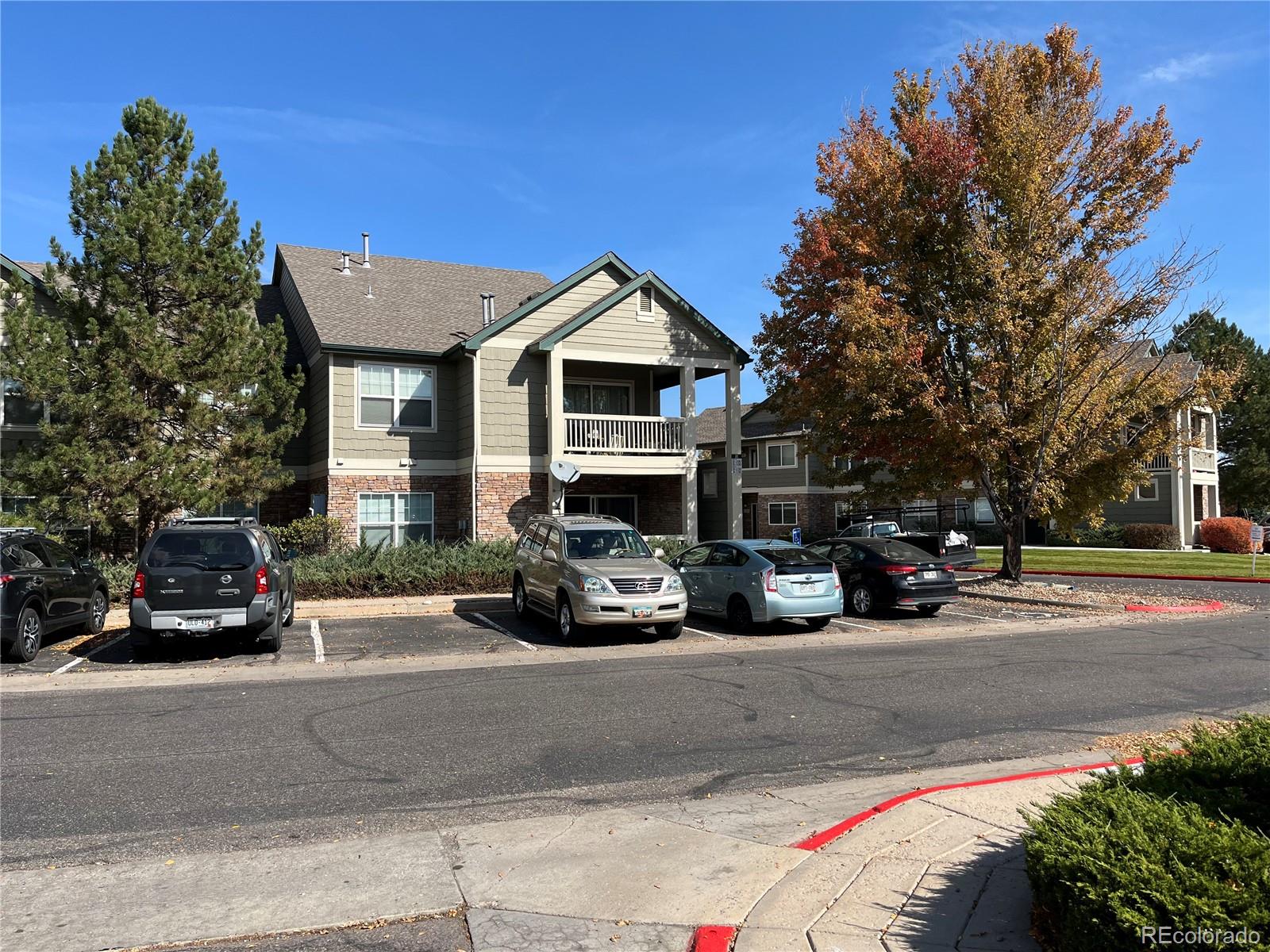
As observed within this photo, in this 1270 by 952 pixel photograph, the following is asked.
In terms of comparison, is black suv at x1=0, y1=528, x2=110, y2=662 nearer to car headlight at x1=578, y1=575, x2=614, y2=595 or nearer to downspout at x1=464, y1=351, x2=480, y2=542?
car headlight at x1=578, y1=575, x2=614, y2=595

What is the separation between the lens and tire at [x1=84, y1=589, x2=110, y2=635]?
13469mm

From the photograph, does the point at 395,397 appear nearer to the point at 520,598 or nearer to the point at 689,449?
the point at 689,449

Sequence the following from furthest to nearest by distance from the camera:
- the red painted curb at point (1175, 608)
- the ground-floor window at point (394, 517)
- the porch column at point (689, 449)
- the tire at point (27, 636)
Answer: the porch column at point (689, 449) → the ground-floor window at point (394, 517) → the red painted curb at point (1175, 608) → the tire at point (27, 636)

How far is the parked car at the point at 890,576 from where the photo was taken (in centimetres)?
1650

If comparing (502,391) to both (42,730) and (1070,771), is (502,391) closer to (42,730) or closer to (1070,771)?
(42,730)

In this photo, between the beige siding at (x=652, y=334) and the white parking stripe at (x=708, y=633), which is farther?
the beige siding at (x=652, y=334)

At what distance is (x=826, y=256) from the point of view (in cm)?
2200

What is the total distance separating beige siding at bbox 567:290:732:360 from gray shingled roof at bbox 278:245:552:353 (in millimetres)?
3714

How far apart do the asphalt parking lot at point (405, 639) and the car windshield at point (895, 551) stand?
1130 mm

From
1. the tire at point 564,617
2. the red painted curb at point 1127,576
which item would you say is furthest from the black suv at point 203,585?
the red painted curb at point 1127,576

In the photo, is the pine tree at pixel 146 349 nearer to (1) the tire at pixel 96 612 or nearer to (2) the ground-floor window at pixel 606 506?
(1) the tire at pixel 96 612

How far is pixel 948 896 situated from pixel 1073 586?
1996 centimetres

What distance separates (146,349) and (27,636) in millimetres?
7386

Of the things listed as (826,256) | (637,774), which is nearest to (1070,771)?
(637,774)
